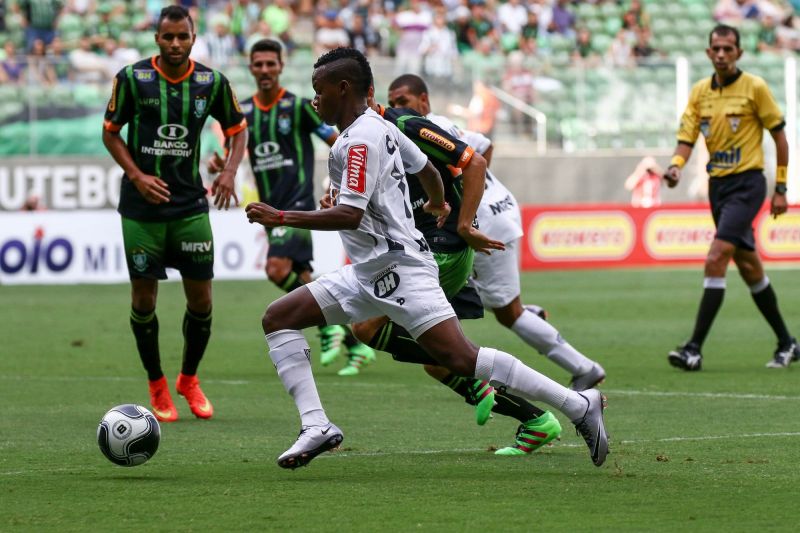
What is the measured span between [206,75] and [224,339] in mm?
5913

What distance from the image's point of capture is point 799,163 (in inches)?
1146

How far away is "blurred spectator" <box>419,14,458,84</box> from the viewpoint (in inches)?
1078

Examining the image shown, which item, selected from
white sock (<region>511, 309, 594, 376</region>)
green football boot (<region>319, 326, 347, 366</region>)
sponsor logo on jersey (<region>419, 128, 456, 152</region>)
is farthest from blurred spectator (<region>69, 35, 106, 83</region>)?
sponsor logo on jersey (<region>419, 128, 456, 152</region>)

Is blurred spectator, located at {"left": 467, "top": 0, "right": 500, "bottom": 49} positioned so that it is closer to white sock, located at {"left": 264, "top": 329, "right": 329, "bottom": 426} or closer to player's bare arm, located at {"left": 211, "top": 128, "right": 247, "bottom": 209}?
player's bare arm, located at {"left": 211, "top": 128, "right": 247, "bottom": 209}

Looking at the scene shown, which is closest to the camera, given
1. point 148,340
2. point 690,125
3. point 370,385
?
point 148,340

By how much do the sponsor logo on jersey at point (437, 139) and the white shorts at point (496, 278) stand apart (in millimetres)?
2294

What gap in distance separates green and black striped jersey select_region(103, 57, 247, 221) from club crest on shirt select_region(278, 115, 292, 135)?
110 inches

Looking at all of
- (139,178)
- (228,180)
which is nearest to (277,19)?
(228,180)

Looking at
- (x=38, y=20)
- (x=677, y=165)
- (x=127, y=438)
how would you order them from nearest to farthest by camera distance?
(x=127, y=438), (x=677, y=165), (x=38, y=20)

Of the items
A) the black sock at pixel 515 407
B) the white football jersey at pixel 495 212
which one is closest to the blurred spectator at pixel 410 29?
the white football jersey at pixel 495 212

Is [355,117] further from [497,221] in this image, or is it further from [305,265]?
[305,265]

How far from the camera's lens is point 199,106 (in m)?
9.03

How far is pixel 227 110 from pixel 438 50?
19.7m

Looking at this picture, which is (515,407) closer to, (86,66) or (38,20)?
(86,66)
